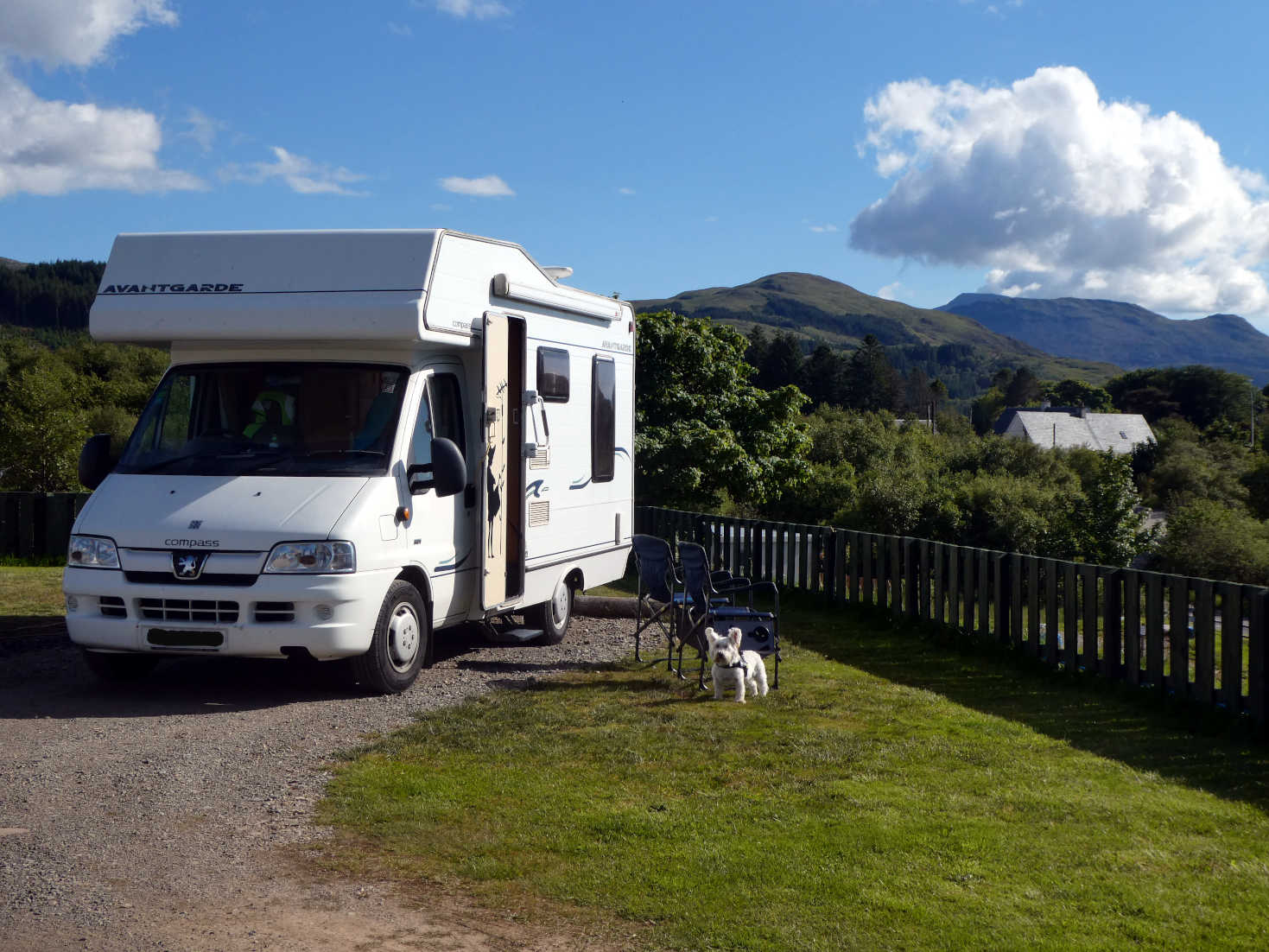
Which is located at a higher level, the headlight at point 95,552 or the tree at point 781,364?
the tree at point 781,364

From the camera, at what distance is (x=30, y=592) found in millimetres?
14094

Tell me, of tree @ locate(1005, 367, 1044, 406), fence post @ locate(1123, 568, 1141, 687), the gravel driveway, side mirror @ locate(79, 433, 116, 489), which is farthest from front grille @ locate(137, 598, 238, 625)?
tree @ locate(1005, 367, 1044, 406)

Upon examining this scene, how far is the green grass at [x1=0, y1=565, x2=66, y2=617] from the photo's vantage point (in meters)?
12.5

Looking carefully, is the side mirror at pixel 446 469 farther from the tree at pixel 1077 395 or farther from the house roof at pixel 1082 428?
the tree at pixel 1077 395

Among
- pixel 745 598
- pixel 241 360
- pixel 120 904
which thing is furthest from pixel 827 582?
pixel 120 904

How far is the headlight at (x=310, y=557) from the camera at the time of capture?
7.73 m

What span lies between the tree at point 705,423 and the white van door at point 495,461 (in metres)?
15.5

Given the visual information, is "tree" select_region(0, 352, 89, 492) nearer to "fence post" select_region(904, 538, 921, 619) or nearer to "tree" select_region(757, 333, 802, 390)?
"fence post" select_region(904, 538, 921, 619)

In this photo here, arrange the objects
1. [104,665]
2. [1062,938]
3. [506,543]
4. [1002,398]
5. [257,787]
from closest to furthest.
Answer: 1. [1062,938]
2. [257,787]
3. [104,665]
4. [506,543]
5. [1002,398]

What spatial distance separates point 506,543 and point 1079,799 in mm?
4835

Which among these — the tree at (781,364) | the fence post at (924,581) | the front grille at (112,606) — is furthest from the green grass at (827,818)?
the tree at (781,364)

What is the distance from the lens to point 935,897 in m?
4.71

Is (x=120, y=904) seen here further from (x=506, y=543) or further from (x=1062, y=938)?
(x=506, y=543)

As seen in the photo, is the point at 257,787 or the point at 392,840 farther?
the point at 257,787
